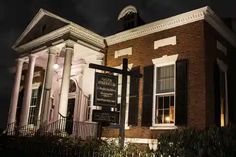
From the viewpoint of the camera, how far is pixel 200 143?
25.6ft

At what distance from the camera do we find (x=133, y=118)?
1381 centimetres

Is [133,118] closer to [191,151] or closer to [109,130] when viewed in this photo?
[109,130]

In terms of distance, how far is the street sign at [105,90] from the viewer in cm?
928

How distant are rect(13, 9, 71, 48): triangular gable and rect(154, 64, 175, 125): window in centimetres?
547

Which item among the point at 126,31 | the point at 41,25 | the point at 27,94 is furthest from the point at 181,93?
the point at 41,25

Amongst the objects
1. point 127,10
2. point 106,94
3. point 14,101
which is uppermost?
point 127,10

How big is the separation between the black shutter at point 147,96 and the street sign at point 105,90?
13.2 feet

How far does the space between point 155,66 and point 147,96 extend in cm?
148

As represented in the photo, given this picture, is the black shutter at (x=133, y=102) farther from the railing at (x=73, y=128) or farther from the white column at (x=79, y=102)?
the white column at (x=79, y=102)

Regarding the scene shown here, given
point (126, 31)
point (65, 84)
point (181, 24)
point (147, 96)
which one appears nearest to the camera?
point (181, 24)

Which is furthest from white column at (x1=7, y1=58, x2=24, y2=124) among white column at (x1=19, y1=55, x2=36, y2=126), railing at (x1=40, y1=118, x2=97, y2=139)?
railing at (x1=40, y1=118, x2=97, y2=139)

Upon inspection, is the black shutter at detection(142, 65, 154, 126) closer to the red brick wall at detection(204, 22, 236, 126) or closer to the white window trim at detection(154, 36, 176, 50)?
the white window trim at detection(154, 36, 176, 50)

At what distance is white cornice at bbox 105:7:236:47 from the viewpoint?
12523mm

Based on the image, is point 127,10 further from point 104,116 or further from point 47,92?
point 104,116
